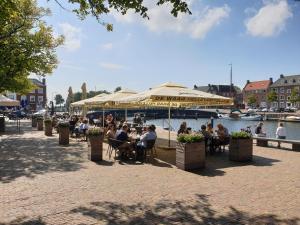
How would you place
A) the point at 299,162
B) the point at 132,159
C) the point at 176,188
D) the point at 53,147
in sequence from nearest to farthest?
1. the point at 176,188
2. the point at 299,162
3. the point at 132,159
4. the point at 53,147

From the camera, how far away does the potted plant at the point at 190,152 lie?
10.5m

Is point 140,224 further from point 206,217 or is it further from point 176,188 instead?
point 176,188

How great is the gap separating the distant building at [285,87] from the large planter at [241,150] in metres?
111

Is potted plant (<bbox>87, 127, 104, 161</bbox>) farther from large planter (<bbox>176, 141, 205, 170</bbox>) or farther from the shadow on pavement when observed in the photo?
the shadow on pavement

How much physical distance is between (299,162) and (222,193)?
207 inches

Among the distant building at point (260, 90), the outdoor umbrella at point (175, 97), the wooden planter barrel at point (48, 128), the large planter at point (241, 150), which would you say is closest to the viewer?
the large planter at point (241, 150)

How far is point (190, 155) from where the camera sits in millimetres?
10609

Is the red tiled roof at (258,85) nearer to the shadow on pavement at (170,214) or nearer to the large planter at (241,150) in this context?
the large planter at (241,150)

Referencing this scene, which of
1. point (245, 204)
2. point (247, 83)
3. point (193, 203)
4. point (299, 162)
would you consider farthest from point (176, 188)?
point (247, 83)

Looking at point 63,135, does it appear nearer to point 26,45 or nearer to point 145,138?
point 145,138

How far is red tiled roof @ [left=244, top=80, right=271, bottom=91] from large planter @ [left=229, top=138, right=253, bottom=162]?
123219 mm

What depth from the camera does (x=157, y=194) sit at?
793 cm

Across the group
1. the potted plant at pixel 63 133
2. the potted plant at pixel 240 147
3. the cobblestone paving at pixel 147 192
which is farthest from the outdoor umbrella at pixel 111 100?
the potted plant at pixel 240 147

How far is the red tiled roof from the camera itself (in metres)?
129
